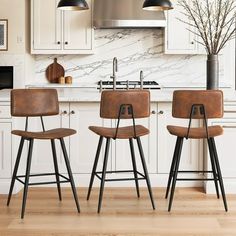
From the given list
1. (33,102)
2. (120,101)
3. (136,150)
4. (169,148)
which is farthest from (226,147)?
(33,102)

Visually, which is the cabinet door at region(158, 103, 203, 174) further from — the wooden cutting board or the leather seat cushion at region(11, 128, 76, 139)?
the wooden cutting board

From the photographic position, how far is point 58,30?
291 inches

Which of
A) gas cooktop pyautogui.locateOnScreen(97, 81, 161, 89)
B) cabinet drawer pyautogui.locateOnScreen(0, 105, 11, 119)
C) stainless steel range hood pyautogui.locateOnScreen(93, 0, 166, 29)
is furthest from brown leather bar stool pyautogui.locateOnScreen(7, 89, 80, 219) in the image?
stainless steel range hood pyautogui.locateOnScreen(93, 0, 166, 29)

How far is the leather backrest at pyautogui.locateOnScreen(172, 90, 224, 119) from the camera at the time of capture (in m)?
4.45

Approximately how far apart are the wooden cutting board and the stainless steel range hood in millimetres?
870

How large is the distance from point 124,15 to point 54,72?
4.22 feet

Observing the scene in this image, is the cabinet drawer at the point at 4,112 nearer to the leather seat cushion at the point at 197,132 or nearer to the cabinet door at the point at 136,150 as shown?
the cabinet door at the point at 136,150

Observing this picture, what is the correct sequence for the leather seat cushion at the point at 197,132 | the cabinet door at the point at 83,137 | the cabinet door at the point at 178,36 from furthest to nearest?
1. the cabinet door at the point at 178,36
2. the cabinet door at the point at 83,137
3. the leather seat cushion at the point at 197,132

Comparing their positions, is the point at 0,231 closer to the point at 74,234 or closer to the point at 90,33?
the point at 74,234

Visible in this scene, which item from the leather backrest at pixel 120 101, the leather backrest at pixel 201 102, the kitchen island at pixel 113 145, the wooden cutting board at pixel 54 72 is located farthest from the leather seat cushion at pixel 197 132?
the wooden cutting board at pixel 54 72

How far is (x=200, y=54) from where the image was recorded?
7609 millimetres

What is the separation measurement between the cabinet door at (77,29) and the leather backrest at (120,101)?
3.10 meters

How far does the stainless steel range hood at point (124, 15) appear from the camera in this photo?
726cm

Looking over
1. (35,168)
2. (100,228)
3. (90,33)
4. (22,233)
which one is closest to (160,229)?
(100,228)
